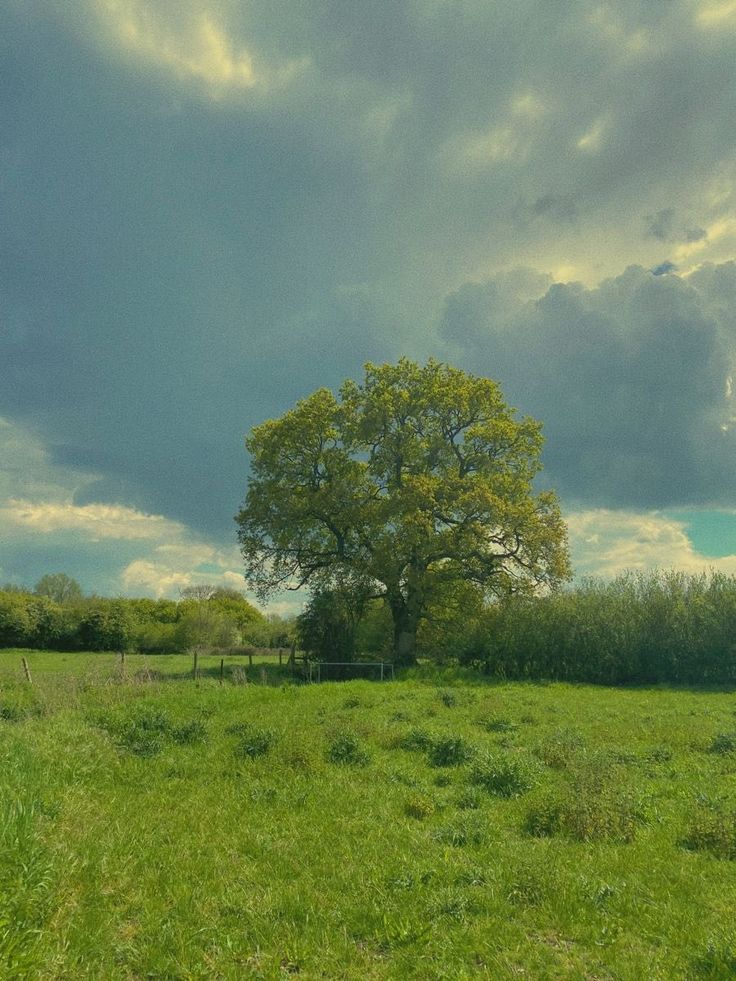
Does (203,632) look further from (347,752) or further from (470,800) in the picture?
(470,800)

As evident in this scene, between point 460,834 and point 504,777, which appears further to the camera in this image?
point 504,777

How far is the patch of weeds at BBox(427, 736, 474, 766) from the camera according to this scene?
14180mm

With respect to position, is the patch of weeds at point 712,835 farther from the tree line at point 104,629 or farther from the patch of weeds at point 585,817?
the tree line at point 104,629

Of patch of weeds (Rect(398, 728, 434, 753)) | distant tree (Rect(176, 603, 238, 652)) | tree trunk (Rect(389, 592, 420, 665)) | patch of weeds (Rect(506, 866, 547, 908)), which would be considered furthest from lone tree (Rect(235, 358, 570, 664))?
distant tree (Rect(176, 603, 238, 652))

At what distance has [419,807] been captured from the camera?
1069 cm

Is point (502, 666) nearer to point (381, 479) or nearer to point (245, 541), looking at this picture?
point (381, 479)

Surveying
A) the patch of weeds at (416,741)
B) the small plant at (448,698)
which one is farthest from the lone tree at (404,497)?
the patch of weeds at (416,741)

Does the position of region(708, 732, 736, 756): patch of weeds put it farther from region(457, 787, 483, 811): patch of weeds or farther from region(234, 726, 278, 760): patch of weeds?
region(234, 726, 278, 760): patch of weeds

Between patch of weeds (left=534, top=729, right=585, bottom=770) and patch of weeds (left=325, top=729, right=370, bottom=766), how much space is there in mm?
3997

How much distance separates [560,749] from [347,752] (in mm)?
4853

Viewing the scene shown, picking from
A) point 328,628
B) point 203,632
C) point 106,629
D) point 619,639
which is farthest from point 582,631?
point 106,629

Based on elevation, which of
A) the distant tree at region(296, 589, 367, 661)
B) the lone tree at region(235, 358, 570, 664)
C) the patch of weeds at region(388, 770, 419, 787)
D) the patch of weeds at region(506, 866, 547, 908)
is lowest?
the patch of weeds at region(388, 770, 419, 787)

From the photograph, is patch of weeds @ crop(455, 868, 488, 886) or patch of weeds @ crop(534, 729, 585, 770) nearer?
patch of weeds @ crop(455, 868, 488, 886)

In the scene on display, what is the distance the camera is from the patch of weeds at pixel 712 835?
29.1ft
